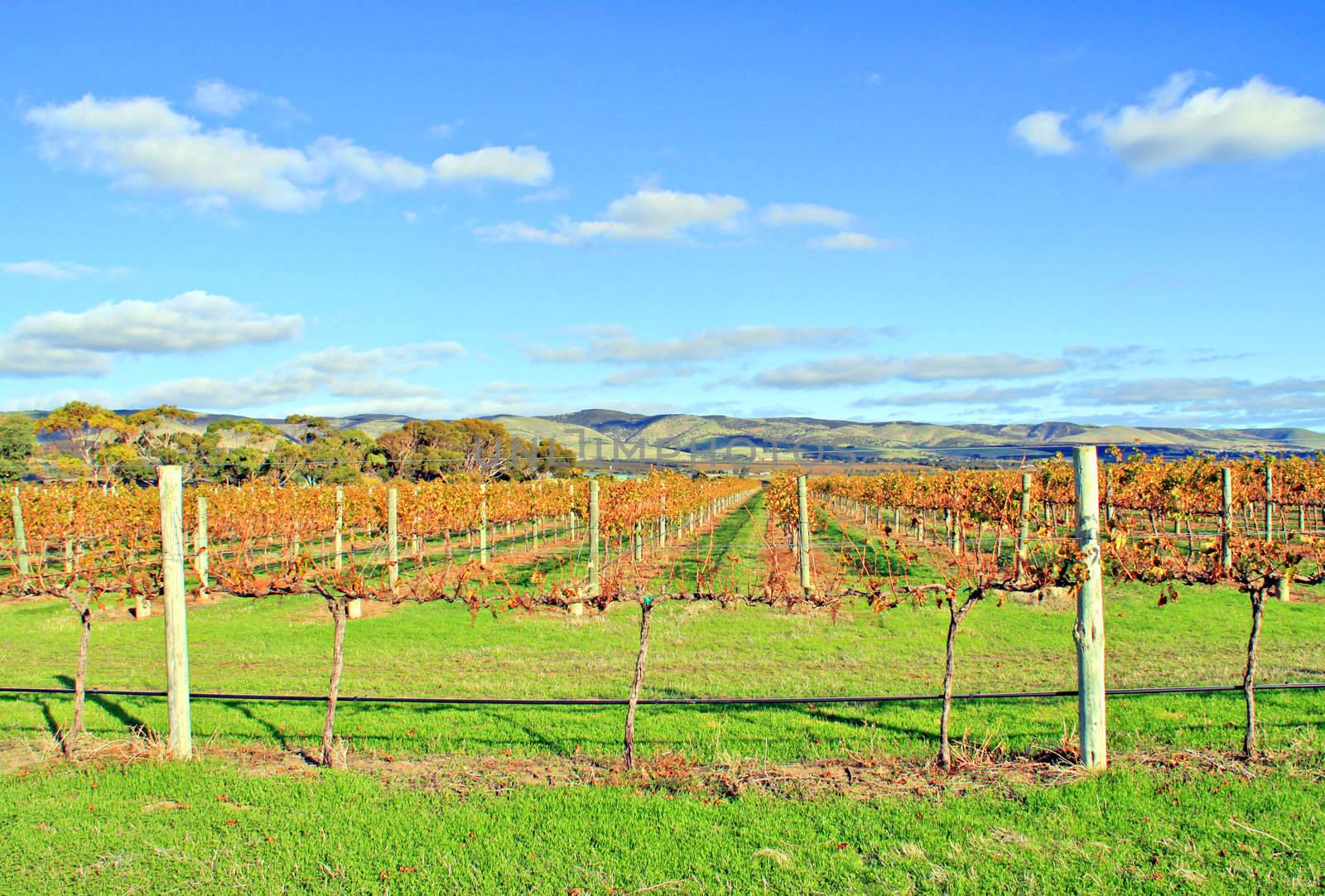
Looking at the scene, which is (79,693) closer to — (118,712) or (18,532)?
(118,712)

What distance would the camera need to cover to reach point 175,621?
6297mm

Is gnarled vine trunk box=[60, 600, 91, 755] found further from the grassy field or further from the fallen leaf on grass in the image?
the fallen leaf on grass

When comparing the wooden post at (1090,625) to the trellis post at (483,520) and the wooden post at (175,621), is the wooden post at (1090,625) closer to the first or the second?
the wooden post at (175,621)

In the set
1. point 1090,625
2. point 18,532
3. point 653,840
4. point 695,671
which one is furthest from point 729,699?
point 18,532

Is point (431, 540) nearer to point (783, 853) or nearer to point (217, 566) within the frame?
point (217, 566)

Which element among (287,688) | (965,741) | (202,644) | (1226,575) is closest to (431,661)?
(287,688)

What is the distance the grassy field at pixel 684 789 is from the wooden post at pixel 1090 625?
226 millimetres

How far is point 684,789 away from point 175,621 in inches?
158

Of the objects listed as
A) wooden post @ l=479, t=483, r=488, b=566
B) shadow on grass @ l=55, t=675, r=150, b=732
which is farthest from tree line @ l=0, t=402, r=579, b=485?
shadow on grass @ l=55, t=675, r=150, b=732

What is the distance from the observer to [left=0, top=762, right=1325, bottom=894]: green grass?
163 inches

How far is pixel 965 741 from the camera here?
6.03 m

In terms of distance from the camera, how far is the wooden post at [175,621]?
620 cm

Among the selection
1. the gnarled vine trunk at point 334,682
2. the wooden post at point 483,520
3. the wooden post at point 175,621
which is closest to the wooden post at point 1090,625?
the gnarled vine trunk at point 334,682

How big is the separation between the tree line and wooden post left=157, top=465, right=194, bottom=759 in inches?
1139
